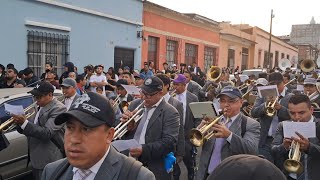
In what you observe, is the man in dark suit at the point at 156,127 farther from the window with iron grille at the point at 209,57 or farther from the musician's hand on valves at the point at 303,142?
the window with iron grille at the point at 209,57

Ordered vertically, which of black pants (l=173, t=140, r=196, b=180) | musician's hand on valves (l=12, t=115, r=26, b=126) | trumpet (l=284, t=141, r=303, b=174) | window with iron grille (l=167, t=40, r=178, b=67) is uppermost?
window with iron grille (l=167, t=40, r=178, b=67)

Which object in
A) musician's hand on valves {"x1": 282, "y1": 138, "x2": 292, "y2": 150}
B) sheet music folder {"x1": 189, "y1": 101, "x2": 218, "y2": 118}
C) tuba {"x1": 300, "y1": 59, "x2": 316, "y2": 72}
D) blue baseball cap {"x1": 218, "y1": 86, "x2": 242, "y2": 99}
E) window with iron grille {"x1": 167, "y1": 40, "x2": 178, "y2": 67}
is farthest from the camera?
window with iron grille {"x1": 167, "y1": 40, "x2": 178, "y2": 67}

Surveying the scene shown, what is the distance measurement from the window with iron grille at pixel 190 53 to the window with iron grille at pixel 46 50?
11521 millimetres

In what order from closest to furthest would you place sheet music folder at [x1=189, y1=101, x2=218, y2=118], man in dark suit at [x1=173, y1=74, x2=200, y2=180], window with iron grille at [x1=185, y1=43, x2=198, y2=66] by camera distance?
sheet music folder at [x1=189, y1=101, x2=218, y2=118] → man in dark suit at [x1=173, y1=74, x2=200, y2=180] → window with iron grille at [x1=185, y1=43, x2=198, y2=66]

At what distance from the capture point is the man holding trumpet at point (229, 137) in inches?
144

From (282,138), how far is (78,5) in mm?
10794

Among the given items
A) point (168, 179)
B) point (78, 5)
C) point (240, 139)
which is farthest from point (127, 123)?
point (78, 5)

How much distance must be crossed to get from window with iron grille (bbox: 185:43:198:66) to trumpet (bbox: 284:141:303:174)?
64.4ft

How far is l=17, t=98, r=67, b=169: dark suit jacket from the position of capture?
4414 millimetres

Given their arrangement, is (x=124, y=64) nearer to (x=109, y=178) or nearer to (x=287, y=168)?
(x=287, y=168)

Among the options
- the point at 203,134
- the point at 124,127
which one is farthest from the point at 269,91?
the point at 124,127

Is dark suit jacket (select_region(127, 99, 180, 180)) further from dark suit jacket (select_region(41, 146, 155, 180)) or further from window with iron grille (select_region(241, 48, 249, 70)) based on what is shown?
window with iron grille (select_region(241, 48, 249, 70))

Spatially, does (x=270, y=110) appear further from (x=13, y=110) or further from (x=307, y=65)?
(x=307, y=65)

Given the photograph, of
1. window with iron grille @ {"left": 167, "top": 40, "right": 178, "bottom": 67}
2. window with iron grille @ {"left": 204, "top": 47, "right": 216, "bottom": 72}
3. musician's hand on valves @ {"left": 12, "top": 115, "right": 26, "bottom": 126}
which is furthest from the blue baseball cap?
window with iron grille @ {"left": 204, "top": 47, "right": 216, "bottom": 72}
